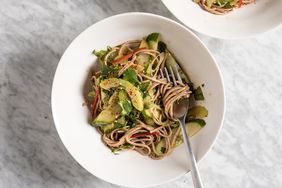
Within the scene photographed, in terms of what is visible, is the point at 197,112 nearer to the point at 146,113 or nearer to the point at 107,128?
the point at 146,113

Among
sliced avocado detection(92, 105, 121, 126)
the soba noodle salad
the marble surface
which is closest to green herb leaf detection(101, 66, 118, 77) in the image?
the soba noodle salad

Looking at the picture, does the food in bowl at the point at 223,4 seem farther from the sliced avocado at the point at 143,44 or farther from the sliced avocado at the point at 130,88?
the sliced avocado at the point at 130,88

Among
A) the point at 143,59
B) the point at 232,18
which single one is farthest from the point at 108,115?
the point at 232,18

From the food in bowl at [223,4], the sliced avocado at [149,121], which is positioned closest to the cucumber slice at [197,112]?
the sliced avocado at [149,121]

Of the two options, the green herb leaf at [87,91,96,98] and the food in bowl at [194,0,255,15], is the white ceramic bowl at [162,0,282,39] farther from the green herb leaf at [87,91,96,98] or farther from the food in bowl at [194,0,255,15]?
the green herb leaf at [87,91,96,98]

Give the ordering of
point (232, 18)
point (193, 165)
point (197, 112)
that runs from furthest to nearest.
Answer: point (232, 18), point (197, 112), point (193, 165)

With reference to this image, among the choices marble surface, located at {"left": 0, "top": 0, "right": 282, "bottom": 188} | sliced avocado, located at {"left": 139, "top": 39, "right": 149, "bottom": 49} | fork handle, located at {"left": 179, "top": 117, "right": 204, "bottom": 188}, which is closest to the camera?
fork handle, located at {"left": 179, "top": 117, "right": 204, "bottom": 188}

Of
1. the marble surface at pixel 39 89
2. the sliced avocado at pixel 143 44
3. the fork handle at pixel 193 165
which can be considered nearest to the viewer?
the fork handle at pixel 193 165
